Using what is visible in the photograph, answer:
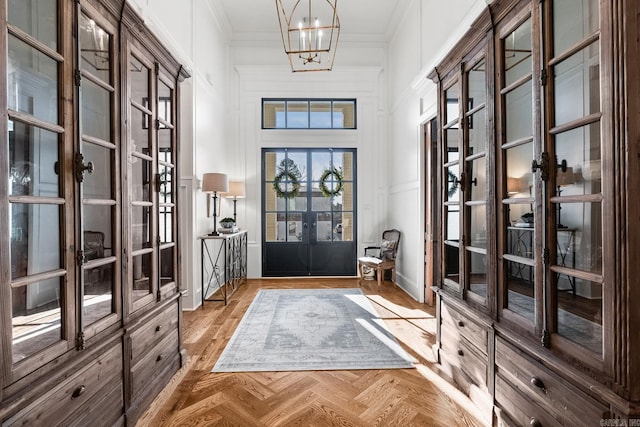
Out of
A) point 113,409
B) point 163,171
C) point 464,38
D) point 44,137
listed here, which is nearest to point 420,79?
point 464,38

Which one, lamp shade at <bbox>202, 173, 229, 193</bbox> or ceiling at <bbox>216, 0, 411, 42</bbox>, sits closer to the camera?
lamp shade at <bbox>202, 173, 229, 193</bbox>

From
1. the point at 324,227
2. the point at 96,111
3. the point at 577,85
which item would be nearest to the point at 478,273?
the point at 577,85

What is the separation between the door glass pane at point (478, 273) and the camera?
2070mm

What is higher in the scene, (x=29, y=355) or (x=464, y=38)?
(x=464, y=38)

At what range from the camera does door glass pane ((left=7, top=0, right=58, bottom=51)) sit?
1.23 m

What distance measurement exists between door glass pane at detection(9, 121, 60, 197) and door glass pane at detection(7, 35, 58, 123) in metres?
0.08

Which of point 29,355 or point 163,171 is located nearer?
point 29,355

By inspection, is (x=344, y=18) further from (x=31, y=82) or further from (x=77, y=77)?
(x=31, y=82)

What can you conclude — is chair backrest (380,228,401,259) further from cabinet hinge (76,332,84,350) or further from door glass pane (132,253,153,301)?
cabinet hinge (76,332,84,350)

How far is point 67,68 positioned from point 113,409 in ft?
5.59

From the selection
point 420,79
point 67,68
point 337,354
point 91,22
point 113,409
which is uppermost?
point 420,79

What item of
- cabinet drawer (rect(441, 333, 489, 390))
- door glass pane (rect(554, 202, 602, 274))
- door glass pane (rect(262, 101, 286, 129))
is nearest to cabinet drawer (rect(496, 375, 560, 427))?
cabinet drawer (rect(441, 333, 489, 390))

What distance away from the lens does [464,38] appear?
2217 mm

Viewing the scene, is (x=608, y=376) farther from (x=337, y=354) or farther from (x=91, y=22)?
(x=91, y=22)
